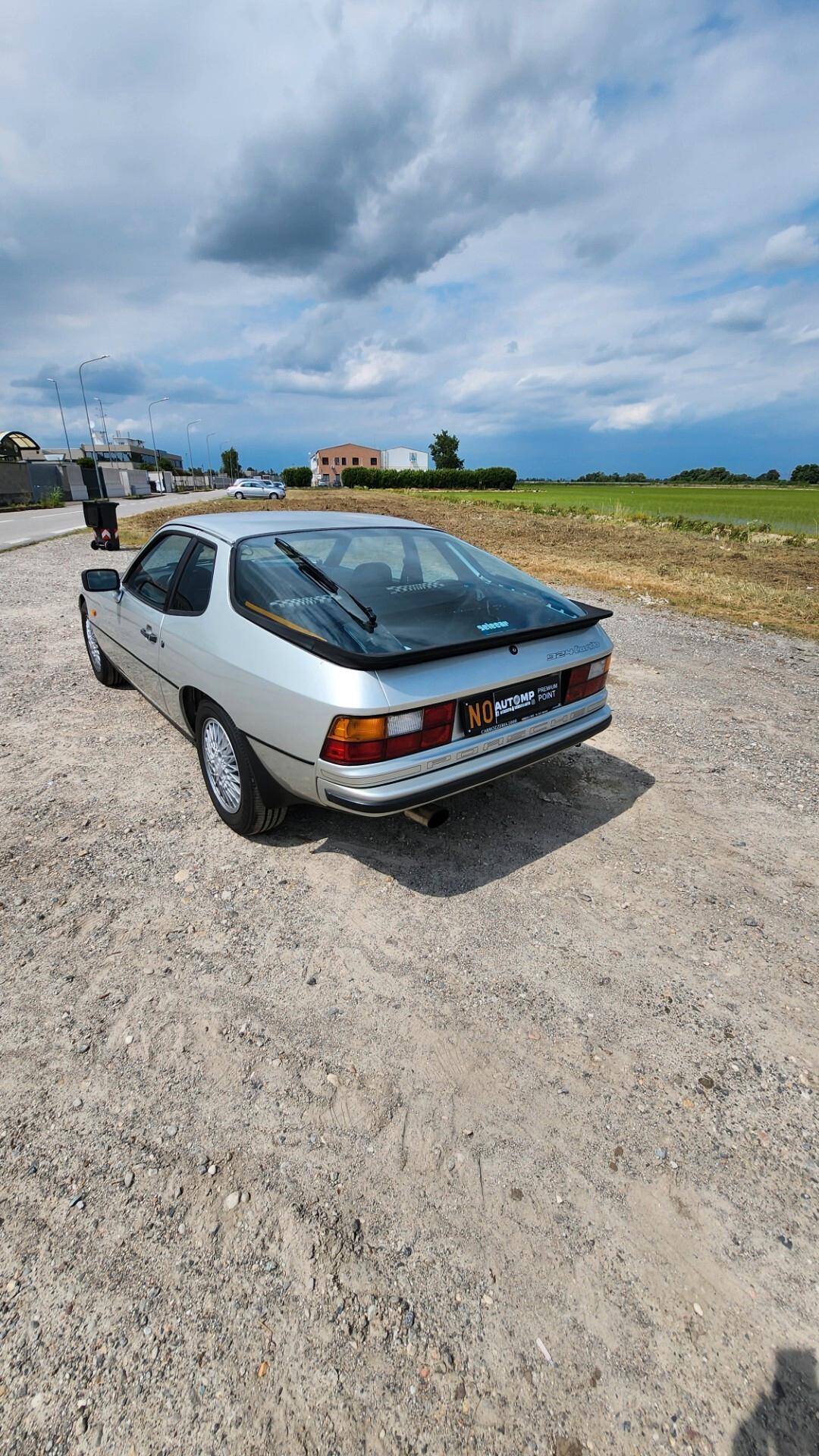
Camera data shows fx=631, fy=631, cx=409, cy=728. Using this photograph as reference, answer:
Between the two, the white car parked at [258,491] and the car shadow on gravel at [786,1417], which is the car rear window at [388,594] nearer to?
the car shadow on gravel at [786,1417]

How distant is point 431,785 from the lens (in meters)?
2.48

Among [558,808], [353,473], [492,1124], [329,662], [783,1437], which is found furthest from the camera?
[353,473]

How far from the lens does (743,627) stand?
810 cm

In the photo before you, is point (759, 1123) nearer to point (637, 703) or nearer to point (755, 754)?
point (755, 754)

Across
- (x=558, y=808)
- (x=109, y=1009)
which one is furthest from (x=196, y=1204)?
(x=558, y=808)

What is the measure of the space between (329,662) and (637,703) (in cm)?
359

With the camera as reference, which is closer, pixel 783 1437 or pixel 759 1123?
pixel 783 1437

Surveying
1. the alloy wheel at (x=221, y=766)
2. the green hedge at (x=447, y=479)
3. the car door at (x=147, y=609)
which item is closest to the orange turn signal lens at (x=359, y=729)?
the alloy wheel at (x=221, y=766)

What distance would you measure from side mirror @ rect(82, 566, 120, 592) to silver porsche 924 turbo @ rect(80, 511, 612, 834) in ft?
1.31

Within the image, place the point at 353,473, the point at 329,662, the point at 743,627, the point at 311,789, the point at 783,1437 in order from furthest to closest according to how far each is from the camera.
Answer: the point at 353,473 → the point at 743,627 → the point at 311,789 → the point at 329,662 → the point at 783,1437

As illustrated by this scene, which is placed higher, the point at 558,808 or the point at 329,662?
the point at 329,662

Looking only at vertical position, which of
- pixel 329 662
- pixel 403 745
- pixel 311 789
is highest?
pixel 329 662

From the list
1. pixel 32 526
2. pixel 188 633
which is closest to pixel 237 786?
pixel 188 633

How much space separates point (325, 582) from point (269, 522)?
823mm
